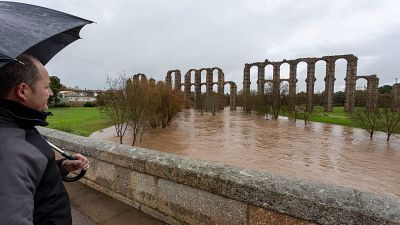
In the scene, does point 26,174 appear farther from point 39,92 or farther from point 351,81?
point 351,81

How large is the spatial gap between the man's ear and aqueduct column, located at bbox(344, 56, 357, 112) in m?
59.0

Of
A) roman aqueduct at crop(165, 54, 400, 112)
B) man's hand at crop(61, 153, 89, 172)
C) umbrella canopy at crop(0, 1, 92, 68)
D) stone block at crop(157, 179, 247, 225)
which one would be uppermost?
roman aqueduct at crop(165, 54, 400, 112)

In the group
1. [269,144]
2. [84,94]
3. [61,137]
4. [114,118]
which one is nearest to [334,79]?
[269,144]

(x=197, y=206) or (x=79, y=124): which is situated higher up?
(x=197, y=206)

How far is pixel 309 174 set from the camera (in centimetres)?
997

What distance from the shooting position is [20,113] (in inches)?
51.4

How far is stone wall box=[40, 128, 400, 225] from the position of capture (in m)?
1.96

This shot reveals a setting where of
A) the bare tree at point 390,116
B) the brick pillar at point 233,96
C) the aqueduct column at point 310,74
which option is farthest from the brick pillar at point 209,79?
the bare tree at point 390,116

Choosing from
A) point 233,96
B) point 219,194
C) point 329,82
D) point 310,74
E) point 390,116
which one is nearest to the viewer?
point 219,194

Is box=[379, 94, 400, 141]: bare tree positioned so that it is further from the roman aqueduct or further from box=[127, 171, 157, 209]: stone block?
the roman aqueduct

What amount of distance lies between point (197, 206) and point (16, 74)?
73.6 inches

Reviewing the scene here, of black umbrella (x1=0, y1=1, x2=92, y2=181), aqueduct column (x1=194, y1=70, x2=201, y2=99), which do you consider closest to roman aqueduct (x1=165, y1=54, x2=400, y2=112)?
aqueduct column (x1=194, y1=70, x2=201, y2=99)

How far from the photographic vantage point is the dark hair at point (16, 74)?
130cm

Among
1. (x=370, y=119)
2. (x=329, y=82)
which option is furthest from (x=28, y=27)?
(x=329, y=82)
